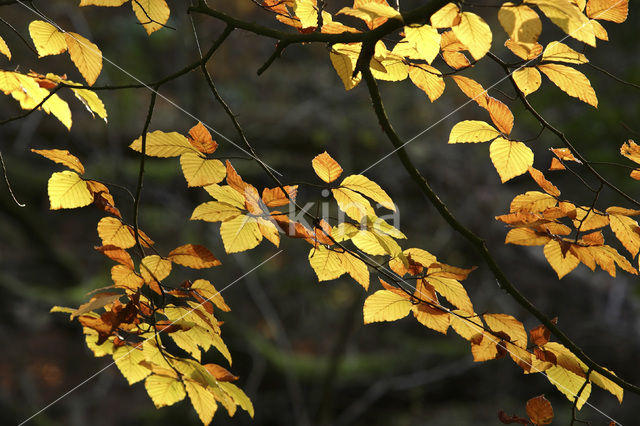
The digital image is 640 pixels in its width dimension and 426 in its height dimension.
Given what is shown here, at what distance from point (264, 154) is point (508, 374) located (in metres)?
2.61

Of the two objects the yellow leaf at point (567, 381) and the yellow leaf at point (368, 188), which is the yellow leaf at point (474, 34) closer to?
the yellow leaf at point (368, 188)

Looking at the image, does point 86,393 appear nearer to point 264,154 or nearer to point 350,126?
point 264,154

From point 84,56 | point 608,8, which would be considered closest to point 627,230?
point 608,8

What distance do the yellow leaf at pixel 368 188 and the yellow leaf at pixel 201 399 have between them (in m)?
0.38

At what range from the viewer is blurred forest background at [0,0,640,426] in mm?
2822

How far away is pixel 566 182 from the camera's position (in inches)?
193

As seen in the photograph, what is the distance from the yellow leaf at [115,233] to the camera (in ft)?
2.56

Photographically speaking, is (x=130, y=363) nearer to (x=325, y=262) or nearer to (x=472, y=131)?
(x=325, y=262)

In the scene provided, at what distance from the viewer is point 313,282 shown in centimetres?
476

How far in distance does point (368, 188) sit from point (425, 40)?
227mm

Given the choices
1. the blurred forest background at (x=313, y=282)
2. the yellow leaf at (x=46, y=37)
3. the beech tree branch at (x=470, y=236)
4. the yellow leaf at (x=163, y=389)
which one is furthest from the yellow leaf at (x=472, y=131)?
the blurred forest background at (x=313, y=282)

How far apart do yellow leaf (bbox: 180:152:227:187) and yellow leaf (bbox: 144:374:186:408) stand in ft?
0.98

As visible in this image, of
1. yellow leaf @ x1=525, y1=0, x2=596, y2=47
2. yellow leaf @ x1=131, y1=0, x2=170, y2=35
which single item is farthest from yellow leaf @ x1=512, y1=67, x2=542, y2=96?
yellow leaf @ x1=131, y1=0, x2=170, y2=35

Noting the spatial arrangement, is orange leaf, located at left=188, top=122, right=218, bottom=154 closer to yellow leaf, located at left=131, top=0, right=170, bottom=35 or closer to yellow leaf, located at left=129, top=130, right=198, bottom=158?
yellow leaf, located at left=129, top=130, right=198, bottom=158
